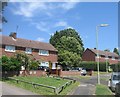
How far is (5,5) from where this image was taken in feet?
97.5

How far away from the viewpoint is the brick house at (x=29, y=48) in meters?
47.9

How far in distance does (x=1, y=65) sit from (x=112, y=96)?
56.1 feet

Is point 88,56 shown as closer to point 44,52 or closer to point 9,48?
point 44,52

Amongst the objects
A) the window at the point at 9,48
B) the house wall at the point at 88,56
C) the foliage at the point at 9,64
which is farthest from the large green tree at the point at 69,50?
the foliage at the point at 9,64

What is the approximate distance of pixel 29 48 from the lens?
51.8 meters

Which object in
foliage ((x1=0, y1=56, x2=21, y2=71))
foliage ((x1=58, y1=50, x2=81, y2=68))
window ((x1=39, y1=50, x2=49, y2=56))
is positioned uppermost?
window ((x1=39, y1=50, x2=49, y2=56))

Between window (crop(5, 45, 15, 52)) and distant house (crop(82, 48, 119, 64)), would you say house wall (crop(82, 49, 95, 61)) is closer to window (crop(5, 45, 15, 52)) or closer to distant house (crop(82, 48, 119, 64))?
distant house (crop(82, 48, 119, 64))

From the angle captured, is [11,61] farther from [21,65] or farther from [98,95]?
[98,95]

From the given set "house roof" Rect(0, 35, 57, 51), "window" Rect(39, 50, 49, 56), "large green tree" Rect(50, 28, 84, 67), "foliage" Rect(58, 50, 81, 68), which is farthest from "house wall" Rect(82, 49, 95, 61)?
"window" Rect(39, 50, 49, 56)

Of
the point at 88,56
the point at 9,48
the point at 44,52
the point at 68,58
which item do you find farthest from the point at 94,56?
the point at 9,48

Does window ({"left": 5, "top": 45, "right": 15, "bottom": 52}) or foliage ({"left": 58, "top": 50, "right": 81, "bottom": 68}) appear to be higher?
window ({"left": 5, "top": 45, "right": 15, "bottom": 52})

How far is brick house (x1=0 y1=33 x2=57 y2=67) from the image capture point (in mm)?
47938

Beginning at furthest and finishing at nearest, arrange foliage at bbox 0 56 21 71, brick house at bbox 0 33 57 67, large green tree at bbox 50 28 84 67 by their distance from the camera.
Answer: large green tree at bbox 50 28 84 67, brick house at bbox 0 33 57 67, foliage at bbox 0 56 21 71

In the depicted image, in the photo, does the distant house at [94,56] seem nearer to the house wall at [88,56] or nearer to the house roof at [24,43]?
the house wall at [88,56]
